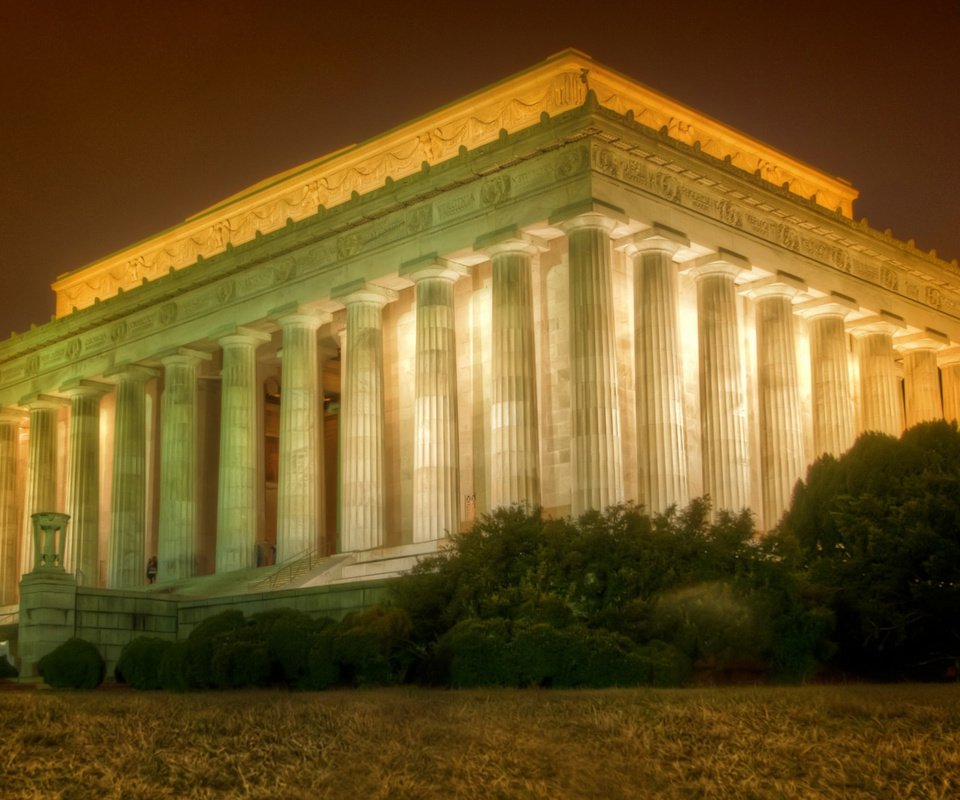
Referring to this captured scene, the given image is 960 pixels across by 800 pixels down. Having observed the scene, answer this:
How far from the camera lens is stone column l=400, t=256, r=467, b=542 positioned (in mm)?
47406

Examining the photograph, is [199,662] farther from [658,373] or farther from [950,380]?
[950,380]

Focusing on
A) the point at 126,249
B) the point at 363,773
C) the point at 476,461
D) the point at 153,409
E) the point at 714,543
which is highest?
the point at 126,249

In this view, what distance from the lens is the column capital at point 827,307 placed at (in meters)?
52.5

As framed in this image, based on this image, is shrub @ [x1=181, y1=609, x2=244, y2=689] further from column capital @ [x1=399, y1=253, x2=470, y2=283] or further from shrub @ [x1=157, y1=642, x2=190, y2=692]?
column capital @ [x1=399, y1=253, x2=470, y2=283]

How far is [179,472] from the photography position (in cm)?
5916

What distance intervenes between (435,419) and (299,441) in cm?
809

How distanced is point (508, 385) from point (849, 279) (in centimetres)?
1634

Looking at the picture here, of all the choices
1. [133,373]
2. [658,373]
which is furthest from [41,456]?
[658,373]

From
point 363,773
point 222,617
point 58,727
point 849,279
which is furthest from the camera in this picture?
point 849,279

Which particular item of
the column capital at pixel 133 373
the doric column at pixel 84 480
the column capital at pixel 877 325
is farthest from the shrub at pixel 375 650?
the doric column at pixel 84 480

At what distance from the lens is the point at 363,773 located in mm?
17578

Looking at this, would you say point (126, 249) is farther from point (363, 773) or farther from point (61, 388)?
point (363, 773)

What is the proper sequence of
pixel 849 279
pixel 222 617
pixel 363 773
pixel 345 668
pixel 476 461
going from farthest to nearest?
pixel 849 279
pixel 476 461
pixel 222 617
pixel 345 668
pixel 363 773

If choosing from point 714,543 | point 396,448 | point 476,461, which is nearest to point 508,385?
point 476,461
